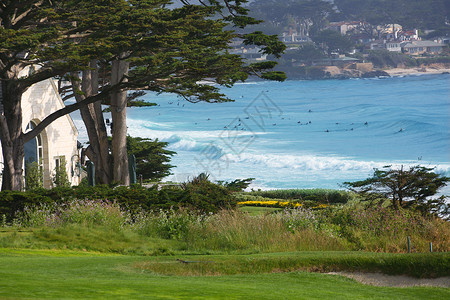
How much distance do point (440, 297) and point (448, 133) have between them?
66951mm

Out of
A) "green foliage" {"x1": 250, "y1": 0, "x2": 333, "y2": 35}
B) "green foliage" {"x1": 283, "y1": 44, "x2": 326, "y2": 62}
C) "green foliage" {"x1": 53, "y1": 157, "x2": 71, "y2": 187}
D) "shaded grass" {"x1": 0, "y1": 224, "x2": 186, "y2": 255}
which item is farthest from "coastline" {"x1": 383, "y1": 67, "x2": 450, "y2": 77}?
"shaded grass" {"x1": 0, "y1": 224, "x2": 186, "y2": 255}

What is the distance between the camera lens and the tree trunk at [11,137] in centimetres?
1852

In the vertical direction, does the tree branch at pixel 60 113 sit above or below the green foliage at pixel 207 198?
above

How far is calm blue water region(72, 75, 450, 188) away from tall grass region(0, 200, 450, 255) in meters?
25.7

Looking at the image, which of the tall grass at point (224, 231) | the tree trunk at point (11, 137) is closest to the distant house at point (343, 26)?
the tree trunk at point (11, 137)

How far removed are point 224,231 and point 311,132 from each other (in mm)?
69237

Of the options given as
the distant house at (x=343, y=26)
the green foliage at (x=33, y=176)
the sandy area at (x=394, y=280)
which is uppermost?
the distant house at (x=343, y=26)

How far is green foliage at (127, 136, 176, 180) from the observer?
29.8 metres

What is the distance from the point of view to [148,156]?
30109mm

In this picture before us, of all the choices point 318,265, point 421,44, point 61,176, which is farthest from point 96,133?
point 421,44

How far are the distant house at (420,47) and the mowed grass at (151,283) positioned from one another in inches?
5538

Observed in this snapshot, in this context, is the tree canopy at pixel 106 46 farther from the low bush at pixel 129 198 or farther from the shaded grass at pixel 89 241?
the shaded grass at pixel 89 241

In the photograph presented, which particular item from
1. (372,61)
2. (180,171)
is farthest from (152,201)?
(372,61)

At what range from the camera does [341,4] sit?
539 feet
